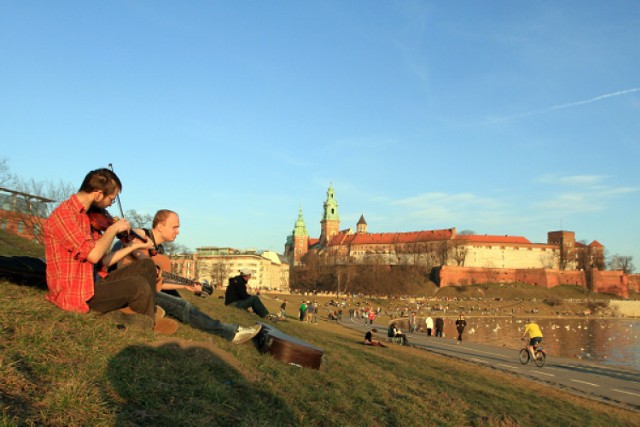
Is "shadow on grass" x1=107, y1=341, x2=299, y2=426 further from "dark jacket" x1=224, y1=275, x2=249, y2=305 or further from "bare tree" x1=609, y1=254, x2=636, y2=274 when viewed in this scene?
"bare tree" x1=609, y1=254, x2=636, y2=274

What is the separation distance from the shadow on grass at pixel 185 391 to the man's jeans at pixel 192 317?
145 cm

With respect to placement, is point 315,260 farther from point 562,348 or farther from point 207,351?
point 207,351

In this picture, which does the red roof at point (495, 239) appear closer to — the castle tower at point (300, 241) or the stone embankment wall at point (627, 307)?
the stone embankment wall at point (627, 307)

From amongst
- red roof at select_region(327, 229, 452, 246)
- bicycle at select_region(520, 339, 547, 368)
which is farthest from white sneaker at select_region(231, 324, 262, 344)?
red roof at select_region(327, 229, 452, 246)

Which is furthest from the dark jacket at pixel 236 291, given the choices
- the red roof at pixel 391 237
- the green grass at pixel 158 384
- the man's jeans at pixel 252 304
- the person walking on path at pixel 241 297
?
the red roof at pixel 391 237

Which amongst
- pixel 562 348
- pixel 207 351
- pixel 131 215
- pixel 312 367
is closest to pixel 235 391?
pixel 207 351

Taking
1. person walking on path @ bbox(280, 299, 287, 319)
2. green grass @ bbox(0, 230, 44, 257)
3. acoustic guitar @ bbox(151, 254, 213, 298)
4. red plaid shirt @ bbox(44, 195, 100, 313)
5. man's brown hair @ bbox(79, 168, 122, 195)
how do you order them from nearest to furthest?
red plaid shirt @ bbox(44, 195, 100, 313) < man's brown hair @ bbox(79, 168, 122, 195) < acoustic guitar @ bbox(151, 254, 213, 298) < green grass @ bbox(0, 230, 44, 257) < person walking on path @ bbox(280, 299, 287, 319)

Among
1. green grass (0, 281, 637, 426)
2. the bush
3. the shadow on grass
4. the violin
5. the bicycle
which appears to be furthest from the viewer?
the bush

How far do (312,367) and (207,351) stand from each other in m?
2.15

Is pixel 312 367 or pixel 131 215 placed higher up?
pixel 131 215

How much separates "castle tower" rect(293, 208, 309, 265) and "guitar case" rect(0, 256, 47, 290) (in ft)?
595

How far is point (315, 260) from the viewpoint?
145125 millimetres

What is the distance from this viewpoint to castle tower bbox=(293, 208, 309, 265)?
616 feet

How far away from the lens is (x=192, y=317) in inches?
270
